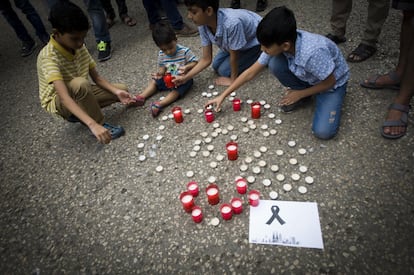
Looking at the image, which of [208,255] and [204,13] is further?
[204,13]

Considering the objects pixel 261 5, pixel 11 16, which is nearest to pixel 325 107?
pixel 261 5

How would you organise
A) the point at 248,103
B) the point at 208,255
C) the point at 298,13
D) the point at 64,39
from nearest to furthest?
the point at 208,255 → the point at 64,39 → the point at 248,103 → the point at 298,13

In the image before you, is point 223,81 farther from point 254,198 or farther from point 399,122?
point 399,122

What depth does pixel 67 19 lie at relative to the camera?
1.89 metres

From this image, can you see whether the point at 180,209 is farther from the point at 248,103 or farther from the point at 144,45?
the point at 144,45

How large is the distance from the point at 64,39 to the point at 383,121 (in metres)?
2.62

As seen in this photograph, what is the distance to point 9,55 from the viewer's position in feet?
14.5

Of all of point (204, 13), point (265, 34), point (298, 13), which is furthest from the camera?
point (298, 13)

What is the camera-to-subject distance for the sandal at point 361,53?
275cm

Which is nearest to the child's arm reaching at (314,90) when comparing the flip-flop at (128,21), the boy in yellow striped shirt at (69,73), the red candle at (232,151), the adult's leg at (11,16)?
the red candle at (232,151)

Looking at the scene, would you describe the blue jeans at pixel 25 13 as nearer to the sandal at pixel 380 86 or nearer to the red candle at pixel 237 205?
the red candle at pixel 237 205

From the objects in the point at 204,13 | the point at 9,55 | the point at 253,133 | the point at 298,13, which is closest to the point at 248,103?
the point at 253,133

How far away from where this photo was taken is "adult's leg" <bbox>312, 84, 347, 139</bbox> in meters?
2.08

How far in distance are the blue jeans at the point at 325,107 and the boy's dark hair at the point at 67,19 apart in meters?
1.52
